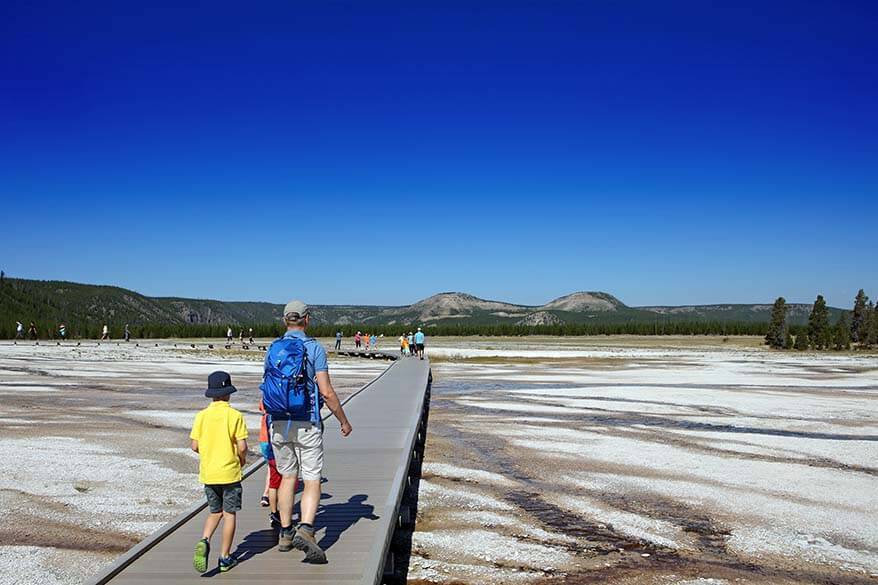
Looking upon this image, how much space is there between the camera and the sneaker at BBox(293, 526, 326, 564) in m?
5.98

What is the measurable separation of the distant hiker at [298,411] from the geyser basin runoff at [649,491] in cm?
185

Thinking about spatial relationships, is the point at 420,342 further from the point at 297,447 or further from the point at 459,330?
the point at 459,330

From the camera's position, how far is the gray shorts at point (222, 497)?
231 inches

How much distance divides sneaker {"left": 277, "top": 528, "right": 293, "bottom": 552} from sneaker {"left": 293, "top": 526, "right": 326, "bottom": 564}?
0.87 feet

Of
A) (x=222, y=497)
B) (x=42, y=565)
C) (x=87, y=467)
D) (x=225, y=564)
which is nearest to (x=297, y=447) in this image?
(x=222, y=497)

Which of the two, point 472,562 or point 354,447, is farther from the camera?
point 354,447

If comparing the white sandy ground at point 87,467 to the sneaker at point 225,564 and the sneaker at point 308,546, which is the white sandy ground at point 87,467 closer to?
the sneaker at point 225,564

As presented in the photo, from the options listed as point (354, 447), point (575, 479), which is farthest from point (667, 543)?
point (354, 447)

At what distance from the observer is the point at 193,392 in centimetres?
2380

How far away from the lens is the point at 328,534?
271 inches

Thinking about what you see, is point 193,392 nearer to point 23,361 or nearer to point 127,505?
point 127,505

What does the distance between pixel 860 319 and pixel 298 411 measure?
3407 inches

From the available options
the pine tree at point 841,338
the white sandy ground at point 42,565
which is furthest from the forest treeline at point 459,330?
the white sandy ground at point 42,565

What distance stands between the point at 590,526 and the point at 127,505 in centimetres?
605
